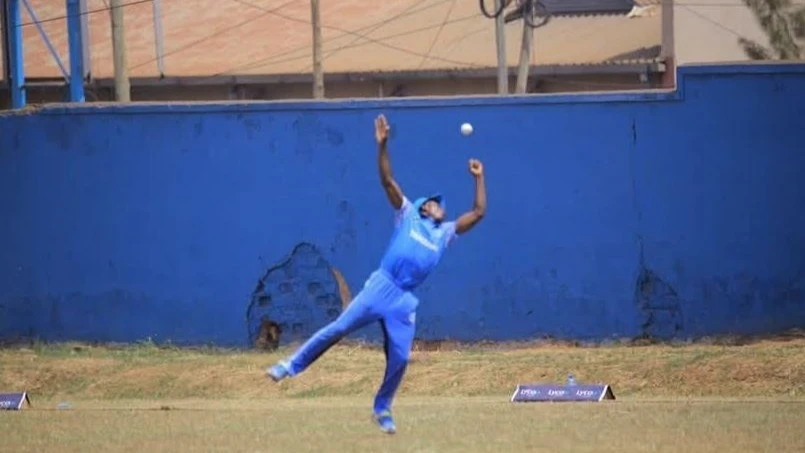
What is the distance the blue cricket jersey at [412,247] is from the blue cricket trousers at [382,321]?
0.09 m

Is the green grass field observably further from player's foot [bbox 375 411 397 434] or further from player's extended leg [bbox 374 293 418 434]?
player's extended leg [bbox 374 293 418 434]

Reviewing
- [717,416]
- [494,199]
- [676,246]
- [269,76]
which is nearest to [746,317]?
[676,246]

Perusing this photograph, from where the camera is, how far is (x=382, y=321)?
12906 millimetres

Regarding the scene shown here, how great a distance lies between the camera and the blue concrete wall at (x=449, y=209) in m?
19.6

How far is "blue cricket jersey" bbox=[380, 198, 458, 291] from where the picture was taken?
12859 mm

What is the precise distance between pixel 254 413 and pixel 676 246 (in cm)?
626

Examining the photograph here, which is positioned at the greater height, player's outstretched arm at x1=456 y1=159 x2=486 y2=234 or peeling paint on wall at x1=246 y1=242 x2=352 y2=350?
player's outstretched arm at x1=456 y1=159 x2=486 y2=234

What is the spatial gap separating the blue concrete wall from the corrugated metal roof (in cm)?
1425

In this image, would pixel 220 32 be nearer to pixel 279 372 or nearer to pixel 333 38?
pixel 333 38

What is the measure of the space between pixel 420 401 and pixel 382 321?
14.8 ft

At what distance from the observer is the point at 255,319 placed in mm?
20672

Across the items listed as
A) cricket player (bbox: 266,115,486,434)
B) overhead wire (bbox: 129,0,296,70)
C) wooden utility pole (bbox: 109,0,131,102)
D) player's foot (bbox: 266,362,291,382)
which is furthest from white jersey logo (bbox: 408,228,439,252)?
overhead wire (bbox: 129,0,296,70)

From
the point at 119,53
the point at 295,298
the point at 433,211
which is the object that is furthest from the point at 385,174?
the point at 119,53

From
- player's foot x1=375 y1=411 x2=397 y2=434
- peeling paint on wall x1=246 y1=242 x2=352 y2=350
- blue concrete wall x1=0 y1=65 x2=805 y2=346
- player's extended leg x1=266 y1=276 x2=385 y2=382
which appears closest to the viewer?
player's extended leg x1=266 y1=276 x2=385 y2=382
